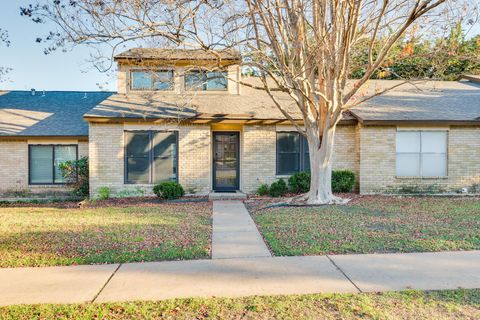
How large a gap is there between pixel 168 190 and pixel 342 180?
6.28m

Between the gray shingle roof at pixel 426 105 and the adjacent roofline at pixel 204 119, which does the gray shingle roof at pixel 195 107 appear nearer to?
the adjacent roofline at pixel 204 119

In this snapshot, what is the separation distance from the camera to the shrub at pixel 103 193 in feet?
40.5

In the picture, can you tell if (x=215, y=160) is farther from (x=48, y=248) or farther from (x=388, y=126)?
(x=48, y=248)

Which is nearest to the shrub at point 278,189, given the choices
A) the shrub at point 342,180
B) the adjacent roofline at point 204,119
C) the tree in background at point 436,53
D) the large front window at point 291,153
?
the large front window at point 291,153

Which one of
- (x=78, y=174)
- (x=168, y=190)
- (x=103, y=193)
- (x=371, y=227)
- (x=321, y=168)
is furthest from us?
(x=78, y=174)

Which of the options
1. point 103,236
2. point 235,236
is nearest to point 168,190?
point 103,236

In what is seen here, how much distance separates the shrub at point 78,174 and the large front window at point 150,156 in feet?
5.96

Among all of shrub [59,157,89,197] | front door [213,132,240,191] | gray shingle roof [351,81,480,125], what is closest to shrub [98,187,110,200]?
shrub [59,157,89,197]

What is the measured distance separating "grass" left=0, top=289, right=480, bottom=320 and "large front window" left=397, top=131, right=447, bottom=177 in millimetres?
9819

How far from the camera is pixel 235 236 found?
6750 mm

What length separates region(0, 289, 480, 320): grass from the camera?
11.1ft

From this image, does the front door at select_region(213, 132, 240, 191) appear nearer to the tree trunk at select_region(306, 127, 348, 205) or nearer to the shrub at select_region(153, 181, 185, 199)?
the shrub at select_region(153, 181, 185, 199)

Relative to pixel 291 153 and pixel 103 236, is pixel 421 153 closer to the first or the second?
pixel 291 153

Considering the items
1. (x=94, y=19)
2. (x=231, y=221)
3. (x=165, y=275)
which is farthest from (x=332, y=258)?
(x=94, y=19)
